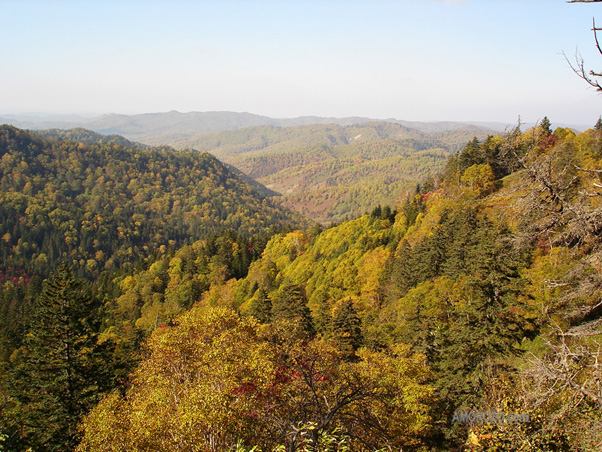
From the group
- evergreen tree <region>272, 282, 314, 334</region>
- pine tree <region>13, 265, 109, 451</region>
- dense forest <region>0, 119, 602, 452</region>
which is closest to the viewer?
dense forest <region>0, 119, 602, 452</region>

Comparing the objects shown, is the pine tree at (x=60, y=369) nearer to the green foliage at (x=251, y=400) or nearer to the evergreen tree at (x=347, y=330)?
the green foliage at (x=251, y=400)

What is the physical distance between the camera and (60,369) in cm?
2773

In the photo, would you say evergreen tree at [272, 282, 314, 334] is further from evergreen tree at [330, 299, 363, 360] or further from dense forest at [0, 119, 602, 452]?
evergreen tree at [330, 299, 363, 360]

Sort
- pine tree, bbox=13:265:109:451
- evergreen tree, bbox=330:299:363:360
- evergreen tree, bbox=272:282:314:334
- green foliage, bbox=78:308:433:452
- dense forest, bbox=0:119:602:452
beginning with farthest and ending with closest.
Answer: evergreen tree, bbox=272:282:314:334, evergreen tree, bbox=330:299:363:360, pine tree, bbox=13:265:109:451, green foliage, bbox=78:308:433:452, dense forest, bbox=0:119:602:452

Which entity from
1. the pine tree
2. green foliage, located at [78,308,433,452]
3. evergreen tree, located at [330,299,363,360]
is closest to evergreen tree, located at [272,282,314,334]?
evergreen tree, located at [330,299,363,360]

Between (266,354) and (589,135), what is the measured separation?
71.3m

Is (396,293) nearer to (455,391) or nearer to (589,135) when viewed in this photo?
(455,391)

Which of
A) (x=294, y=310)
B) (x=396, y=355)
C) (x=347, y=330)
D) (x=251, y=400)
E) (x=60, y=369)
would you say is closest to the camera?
(x=251, y=400)

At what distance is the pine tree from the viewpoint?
26233 millimetres

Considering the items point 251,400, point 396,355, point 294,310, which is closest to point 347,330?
point 396,355

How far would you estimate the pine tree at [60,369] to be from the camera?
86.1 feet

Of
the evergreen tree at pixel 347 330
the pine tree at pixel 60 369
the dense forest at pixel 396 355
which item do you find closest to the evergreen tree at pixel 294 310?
the dense forest at pixel 396 355

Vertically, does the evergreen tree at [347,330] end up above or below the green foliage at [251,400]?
below

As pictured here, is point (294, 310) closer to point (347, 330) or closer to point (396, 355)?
point (347, 330)
